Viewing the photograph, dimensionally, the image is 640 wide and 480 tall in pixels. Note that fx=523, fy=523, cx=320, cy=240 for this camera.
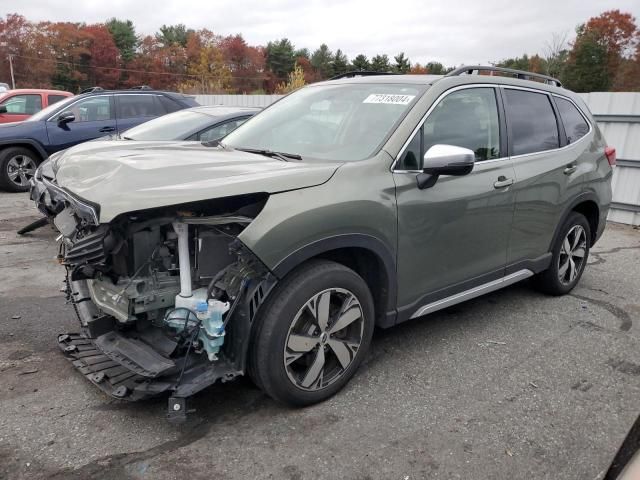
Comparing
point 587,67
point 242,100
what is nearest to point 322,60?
point 587,67

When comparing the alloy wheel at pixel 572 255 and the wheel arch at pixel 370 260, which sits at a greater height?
the wheel arch at pixel 370 260

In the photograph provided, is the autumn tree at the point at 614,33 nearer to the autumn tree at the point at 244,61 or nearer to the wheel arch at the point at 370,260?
the autumn tree at the point at 244,61

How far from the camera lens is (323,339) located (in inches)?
115

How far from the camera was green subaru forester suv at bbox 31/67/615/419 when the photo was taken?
2.61m

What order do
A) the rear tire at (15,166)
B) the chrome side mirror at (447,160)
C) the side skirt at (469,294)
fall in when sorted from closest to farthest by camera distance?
1. the chrome side mirror at (447,160)
2. the side skirt at (469,294)
3. the rear tire at (15,166)

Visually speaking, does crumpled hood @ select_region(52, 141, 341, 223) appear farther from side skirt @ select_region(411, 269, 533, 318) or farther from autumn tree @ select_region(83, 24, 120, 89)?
autumn tree @ select_region(83, 24, 120, 89)

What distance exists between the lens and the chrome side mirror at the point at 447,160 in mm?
3039

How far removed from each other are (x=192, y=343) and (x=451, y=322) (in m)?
2.36

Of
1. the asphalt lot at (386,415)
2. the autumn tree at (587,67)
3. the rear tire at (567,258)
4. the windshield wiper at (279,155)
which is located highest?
the autumn tree at (587,67)

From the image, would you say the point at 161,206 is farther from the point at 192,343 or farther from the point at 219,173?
the point at 192,343

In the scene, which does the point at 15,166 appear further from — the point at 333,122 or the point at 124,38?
the point at 124,38

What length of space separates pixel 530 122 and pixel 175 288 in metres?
3.06

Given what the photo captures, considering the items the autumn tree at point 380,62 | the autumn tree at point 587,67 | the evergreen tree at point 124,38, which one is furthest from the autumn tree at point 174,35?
the autumn tree at point 587,67

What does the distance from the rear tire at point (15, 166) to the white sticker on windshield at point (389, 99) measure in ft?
26.2
